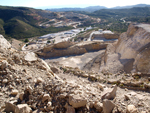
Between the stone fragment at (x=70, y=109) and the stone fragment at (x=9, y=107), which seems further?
the stone fragment at (x=70, y=109)

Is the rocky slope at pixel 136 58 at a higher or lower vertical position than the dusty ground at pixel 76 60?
higher

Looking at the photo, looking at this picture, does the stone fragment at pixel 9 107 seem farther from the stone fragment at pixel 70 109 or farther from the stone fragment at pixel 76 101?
the stone fragment at pixel 76 101

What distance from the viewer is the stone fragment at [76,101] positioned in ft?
12.8

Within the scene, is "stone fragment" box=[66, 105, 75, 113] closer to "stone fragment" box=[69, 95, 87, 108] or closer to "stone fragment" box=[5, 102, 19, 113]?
"stone fragment" box=[69, 95, 87, 108]

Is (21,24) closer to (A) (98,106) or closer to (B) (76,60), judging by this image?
(B) (76,60)

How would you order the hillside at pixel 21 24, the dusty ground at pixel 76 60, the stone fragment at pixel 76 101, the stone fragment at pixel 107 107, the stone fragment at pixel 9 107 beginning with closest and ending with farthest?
the stone fragment at pixel 9 107
the stone fragment at pixel 107 107
the stone fragment at pixel 76 101
the dusty ground at pixel 76 60
the hillside at pixel 21 24

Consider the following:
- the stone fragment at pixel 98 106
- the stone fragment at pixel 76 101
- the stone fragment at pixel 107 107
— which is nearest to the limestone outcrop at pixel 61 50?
the stone fragment at pixel 76 101

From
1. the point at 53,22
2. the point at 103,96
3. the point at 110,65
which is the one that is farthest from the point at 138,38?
the point at 53,22

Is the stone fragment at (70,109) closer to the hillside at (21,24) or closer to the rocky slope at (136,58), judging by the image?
the rocky slope at (136,58)

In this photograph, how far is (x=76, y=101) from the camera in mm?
3908

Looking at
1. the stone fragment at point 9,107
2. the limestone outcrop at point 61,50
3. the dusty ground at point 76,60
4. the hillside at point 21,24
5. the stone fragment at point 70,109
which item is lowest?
the dusty ground at point 76,60

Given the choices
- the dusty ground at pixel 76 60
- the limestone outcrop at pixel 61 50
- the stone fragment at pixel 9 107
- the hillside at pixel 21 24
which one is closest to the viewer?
the stone fragment at pixel 9 107

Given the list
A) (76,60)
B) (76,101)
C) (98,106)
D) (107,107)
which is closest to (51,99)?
(76,101)

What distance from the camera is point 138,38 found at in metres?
12.4
